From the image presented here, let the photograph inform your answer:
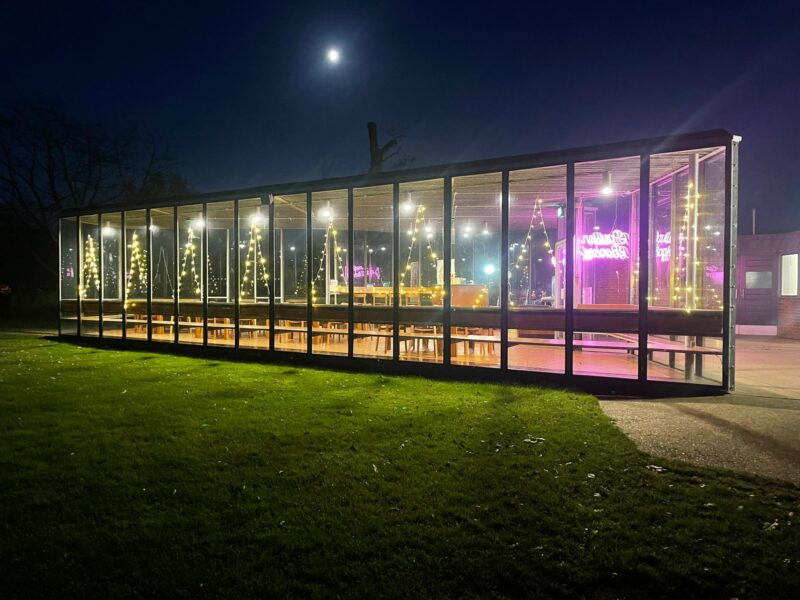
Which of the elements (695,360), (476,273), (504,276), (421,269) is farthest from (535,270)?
(695,360)

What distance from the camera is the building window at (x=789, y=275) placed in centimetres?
1442

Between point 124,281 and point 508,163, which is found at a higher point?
point 508,163

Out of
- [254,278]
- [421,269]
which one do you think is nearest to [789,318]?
[421,269]

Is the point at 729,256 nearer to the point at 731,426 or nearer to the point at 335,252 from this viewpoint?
the point at 731,426

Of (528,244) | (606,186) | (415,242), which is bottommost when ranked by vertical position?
(528,244)

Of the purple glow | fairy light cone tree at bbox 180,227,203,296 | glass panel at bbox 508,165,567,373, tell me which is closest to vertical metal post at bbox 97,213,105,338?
fairy light cone tree at bbox 180,227,203,296

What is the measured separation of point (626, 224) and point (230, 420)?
880 cm

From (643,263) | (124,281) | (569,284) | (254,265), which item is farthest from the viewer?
(254,265)

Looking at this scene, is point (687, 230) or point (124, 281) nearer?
point (687, 230)

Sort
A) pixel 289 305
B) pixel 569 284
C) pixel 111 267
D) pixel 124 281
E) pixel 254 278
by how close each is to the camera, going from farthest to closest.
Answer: pixel 254 278 < pixel 111 267 < pixel 124 281 < pixel 289 305 < pixel 569 284

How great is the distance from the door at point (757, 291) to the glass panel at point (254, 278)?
17.8 metres

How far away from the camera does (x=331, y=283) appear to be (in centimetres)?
1364

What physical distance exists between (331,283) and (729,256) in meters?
9.05

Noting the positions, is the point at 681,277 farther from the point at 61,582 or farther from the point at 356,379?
the point at 61,582
